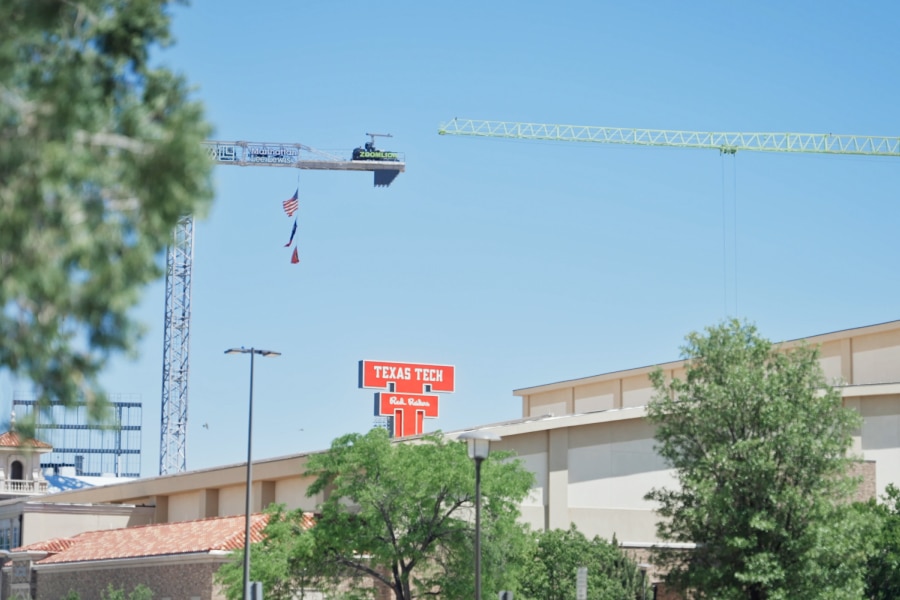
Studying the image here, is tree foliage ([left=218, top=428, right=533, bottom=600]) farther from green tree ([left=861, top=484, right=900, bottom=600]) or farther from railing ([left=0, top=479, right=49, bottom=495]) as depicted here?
railing ([left=0, top=479, right=49, bottom=495])

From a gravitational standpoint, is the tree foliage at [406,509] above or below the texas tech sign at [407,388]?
below

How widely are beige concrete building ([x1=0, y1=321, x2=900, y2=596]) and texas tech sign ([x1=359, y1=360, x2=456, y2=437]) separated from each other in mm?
19694

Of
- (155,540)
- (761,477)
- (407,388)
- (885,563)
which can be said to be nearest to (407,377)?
(407,388)

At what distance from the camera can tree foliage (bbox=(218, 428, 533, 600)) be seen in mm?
47531

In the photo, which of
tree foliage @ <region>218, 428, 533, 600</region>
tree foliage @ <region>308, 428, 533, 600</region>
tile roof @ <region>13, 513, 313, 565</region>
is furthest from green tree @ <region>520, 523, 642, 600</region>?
tile roof @ <region>13, 513, 313, 565</region>

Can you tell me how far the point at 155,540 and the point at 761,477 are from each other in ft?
113

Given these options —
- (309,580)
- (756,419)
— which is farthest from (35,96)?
(309,580)

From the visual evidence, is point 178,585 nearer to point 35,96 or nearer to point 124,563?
point 124,563

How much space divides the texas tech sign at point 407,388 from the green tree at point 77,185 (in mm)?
77696

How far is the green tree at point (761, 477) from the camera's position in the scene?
38.7 metres

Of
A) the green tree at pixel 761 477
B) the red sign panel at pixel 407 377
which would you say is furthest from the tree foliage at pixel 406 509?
the red sign panel at pixel 407 377

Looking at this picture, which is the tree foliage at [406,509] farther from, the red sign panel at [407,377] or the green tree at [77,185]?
the red sign panel at [407,377]

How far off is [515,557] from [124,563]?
22515mm

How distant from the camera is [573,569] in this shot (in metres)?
49.8
